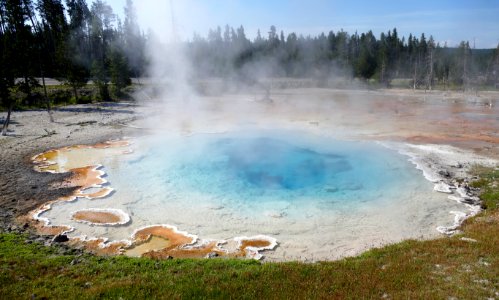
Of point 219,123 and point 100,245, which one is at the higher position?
point 219,123

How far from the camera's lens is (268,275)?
585 centimetres

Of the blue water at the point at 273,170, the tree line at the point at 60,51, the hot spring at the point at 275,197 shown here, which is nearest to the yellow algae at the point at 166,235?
the hot spring at the point at 275,197

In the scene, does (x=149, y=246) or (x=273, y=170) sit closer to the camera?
(x=149, y=246)

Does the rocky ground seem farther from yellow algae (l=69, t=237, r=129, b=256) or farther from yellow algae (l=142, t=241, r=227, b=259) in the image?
yellow algae (l=142, t=241, r=227, b=259)

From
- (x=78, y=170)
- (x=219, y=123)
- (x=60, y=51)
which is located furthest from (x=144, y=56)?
(x=78, y=170)

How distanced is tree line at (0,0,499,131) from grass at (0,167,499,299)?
2147 cm

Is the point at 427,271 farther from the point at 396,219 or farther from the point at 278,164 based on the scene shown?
the point at 278,164

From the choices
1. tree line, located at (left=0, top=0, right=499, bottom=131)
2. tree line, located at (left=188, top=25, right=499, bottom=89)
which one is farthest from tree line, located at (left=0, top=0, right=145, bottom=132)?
tree line, located at (left=188, top=25, right=499, bottom=89)

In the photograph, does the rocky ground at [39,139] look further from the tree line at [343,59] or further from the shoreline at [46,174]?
the tree line at [343,59]

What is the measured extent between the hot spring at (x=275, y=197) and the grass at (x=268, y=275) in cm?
157

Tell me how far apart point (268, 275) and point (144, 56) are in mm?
41564

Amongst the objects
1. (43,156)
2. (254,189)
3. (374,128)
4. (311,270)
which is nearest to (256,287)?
(311,270)

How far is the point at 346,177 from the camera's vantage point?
13320mm

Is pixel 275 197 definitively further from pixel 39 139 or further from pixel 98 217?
pixel 39 139
